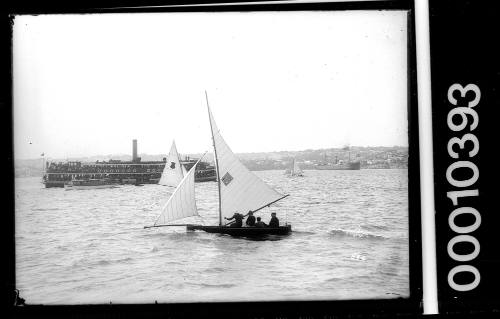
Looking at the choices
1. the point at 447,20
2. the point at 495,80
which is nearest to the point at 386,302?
→ the point at 495,80

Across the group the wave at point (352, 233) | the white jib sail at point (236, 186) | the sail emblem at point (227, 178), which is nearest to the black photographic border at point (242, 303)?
the wave at point (352, 233)

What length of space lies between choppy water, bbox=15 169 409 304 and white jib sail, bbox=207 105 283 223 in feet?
0.16

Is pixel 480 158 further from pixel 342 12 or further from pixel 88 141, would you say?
pixel 88 141

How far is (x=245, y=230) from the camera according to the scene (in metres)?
2.19

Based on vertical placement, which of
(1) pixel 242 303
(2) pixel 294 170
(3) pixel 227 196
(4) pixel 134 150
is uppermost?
(4) pixel 134 150

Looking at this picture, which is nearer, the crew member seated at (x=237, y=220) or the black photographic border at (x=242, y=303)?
the black photographic border at (x=242, y=303)

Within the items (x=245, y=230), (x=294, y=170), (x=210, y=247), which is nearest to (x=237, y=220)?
(x=245, y=230)

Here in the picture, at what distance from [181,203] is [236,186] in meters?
0.26

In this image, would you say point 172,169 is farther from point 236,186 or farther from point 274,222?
point 274,222

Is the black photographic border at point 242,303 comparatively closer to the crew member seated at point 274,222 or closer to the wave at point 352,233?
the wave at point 352,233

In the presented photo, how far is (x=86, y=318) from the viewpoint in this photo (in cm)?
208

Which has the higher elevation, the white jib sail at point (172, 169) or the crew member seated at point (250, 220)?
the white jib sail at point (172, 169)

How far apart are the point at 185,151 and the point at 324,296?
2.97 ft

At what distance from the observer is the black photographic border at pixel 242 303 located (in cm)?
209
